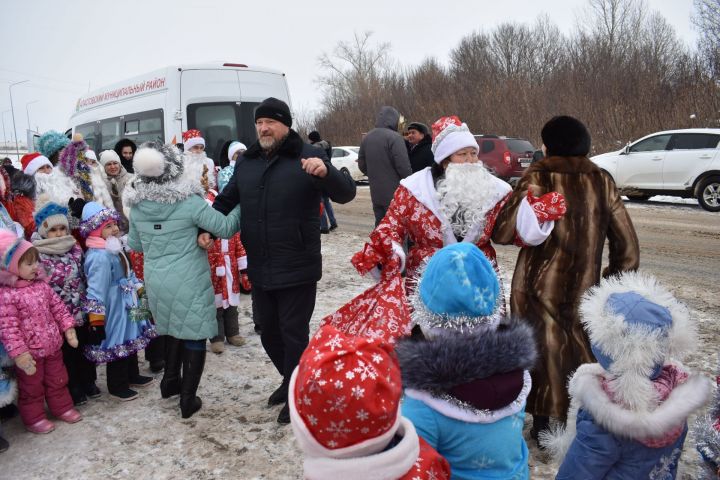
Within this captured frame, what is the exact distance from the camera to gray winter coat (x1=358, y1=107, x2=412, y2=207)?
23.0 feet

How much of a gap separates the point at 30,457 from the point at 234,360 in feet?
5.54

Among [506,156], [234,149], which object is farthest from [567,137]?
[506,156]

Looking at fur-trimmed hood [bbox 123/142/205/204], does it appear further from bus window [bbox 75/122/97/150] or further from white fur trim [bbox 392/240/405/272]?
bus window [bbox 75/122/97/150]

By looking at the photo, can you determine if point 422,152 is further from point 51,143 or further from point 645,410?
point 645,410

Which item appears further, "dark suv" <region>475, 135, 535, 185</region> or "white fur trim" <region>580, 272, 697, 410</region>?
"dark suv" <region>475, 135, 535, 185</region>

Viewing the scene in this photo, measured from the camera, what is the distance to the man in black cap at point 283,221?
363 centimetres

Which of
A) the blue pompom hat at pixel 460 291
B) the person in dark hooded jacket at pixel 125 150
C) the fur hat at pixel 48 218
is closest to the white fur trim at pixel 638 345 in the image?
the blue pompom hat at pixel 460 291

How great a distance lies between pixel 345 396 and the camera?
4.60 ft

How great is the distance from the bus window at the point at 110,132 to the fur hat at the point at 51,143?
5323 millimetres

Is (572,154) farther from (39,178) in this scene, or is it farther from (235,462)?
(39,178)

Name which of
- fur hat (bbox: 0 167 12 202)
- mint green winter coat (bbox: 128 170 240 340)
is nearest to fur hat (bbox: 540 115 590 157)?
mint green winter coat (bbox: 128 170 240 340)

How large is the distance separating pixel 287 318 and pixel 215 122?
6598 mm

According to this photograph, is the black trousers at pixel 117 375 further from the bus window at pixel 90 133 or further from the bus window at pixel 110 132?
the bus window at pixel 90 133

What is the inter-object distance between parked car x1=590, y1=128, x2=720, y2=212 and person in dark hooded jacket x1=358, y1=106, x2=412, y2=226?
21.0ft
